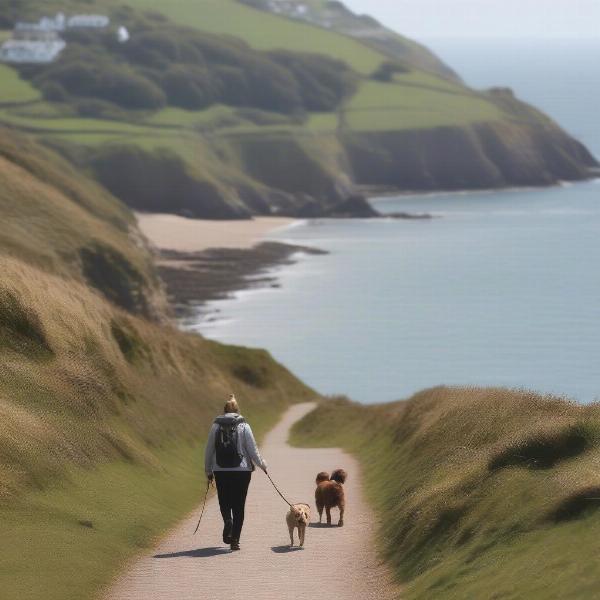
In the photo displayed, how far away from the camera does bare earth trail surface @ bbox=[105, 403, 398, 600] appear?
17062 millimetres

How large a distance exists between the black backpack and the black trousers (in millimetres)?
188

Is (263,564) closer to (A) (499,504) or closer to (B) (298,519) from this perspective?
(B) (298,519)

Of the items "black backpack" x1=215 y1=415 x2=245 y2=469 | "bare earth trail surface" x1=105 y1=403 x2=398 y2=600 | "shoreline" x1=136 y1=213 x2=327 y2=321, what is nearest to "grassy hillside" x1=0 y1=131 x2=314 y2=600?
"bare earth trail surface" x1=105 y1=403 x2=398 y2=600

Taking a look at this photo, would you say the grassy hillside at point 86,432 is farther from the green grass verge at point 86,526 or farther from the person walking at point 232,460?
the person walking at point 232,460

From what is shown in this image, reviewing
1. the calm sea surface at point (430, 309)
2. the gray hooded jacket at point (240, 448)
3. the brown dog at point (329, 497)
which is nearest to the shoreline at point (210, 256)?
the calm sea surface at point (430, 309)

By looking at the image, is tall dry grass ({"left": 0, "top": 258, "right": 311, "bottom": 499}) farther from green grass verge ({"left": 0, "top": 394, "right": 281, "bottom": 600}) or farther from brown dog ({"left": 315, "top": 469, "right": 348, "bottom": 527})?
brown dog ({"left": 315, "top": 469, "right": 348, "bottom": 527})

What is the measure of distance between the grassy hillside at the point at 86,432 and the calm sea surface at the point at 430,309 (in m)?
36.0

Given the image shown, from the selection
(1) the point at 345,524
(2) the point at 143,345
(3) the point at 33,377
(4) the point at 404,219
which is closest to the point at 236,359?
(2) the point at 143,345

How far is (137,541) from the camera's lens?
20.8 m

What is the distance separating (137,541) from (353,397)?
6457cm

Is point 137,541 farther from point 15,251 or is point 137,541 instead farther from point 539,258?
point 539,258

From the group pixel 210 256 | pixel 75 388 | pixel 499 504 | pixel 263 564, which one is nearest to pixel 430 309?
pixel 210 256

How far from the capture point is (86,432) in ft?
88.0

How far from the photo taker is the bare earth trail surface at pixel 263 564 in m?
17.1
